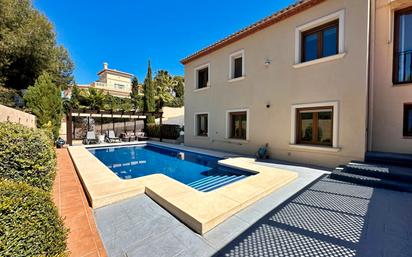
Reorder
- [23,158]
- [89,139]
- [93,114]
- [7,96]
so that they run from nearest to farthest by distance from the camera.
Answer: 1. [23,158]
2. [7,96]
3. [89,139]
4. [93,114]

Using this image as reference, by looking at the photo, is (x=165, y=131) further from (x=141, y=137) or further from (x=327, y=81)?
(x=327, y=81)

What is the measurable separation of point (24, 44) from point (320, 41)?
66.1ft

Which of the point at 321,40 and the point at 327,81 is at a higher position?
the point at 321,40

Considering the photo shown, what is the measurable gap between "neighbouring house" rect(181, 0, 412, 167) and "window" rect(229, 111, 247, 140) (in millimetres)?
342

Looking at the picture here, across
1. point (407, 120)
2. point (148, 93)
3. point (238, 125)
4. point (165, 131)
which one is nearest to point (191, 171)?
point (238, 125)

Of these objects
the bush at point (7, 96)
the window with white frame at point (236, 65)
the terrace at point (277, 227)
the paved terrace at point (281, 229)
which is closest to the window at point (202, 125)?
the window with white frame at point (236, 65)

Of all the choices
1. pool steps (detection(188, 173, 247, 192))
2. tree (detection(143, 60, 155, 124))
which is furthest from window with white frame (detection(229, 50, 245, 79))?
tree (detection(143, 60, 155, 124))

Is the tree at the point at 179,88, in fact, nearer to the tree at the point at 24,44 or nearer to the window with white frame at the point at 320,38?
the tree at the point at 24,44

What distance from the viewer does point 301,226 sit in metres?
3.54

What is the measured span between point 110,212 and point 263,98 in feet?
29.4

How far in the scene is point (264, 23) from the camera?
9.90 m

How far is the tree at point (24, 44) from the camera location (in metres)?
12.9

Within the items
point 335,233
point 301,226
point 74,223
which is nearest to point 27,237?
point 74,223

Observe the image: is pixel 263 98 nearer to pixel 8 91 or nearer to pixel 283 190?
pixel 283 190
